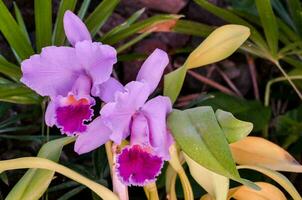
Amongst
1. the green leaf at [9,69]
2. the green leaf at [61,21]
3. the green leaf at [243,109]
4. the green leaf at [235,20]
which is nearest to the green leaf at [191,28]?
the green leaf at [235,20]

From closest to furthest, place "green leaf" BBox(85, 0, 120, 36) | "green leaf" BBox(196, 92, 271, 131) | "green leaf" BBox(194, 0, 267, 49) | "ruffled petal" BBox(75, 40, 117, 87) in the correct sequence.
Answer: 1. "ruffled petal" BBox(75, 40, 117, 87)
2. "green leaf" BBox(85, 0, 120, 36)
3. "green leaf" BBox(194, 0, 267, 49)
4. "green leaf" BBox(196, 92, 271, 131)

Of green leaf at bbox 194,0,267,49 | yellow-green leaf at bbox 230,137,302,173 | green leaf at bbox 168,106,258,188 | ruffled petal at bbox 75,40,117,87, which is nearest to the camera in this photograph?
green leaf at bbox 168,106,258,188

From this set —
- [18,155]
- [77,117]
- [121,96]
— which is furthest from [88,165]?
[121,96]

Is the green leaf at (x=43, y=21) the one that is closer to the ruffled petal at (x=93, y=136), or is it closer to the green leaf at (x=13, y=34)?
the green leaf at (x=13, y=34)

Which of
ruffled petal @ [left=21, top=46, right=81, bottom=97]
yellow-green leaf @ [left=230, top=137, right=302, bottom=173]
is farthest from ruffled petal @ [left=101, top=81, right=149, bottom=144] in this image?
yellow-green leaf @ [left=230, top=137, right=302, bottom=173]

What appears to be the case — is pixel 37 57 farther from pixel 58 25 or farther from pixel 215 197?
pixel 215 197

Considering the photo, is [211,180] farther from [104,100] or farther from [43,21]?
[43,21]

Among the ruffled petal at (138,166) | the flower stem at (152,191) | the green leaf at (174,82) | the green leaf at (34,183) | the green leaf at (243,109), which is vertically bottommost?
the green leaf at (243,109)

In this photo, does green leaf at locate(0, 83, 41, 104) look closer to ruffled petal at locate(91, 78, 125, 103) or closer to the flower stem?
ruffled petal at locate(91, 78, 125, 103)
